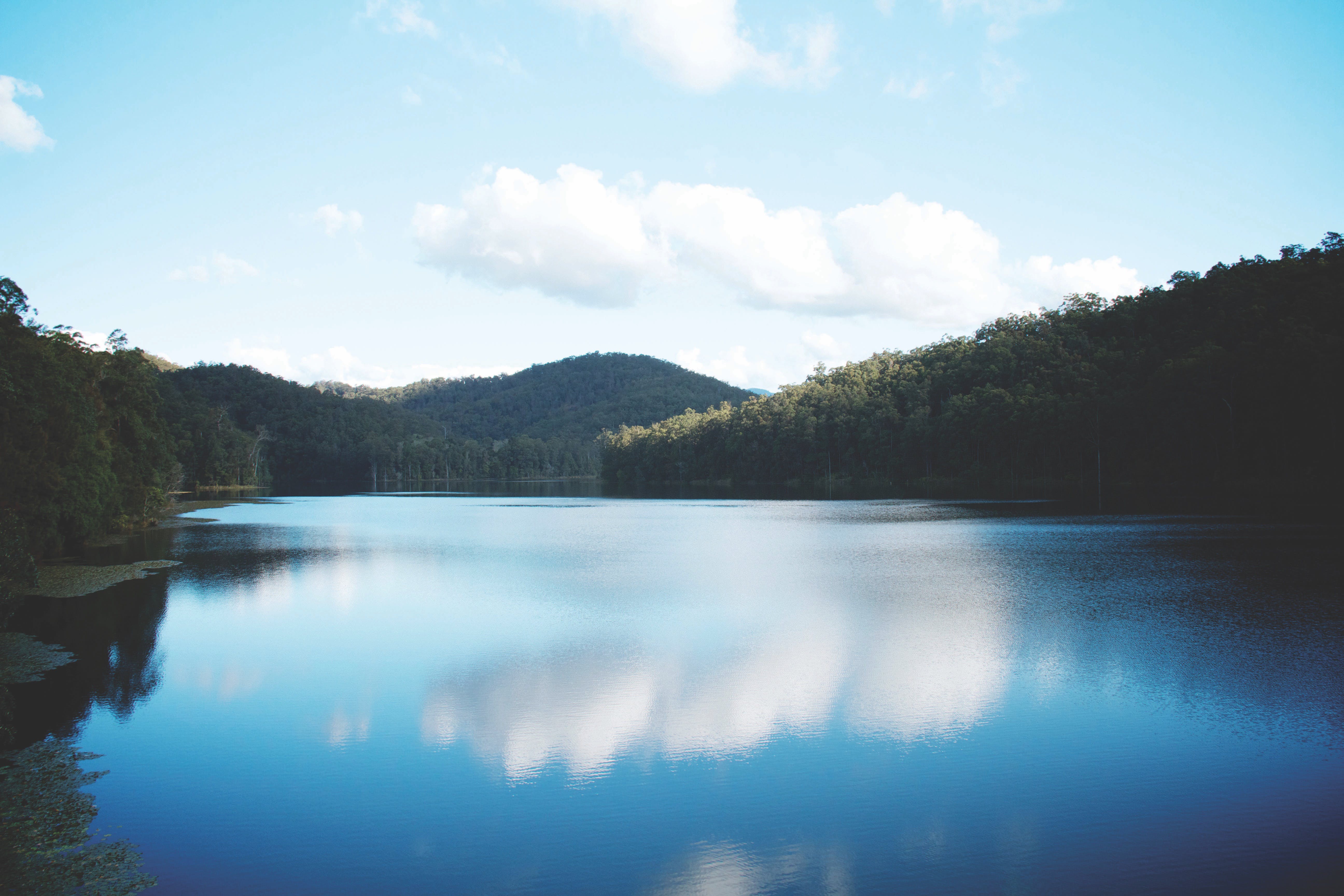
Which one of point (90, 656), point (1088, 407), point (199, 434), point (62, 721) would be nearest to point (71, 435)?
point (90, 656)

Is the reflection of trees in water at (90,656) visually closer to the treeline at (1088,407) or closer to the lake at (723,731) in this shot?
the lake at (723,731)

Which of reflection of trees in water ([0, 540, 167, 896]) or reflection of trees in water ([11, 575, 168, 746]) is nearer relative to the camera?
reflection of trees in water ([0, 540, 167, 896])

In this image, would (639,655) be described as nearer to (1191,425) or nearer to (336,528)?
(336,528)

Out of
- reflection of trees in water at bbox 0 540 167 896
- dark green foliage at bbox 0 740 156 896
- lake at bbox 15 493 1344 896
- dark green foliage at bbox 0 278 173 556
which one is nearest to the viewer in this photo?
dark green foliage at bbox 0 740 156 896

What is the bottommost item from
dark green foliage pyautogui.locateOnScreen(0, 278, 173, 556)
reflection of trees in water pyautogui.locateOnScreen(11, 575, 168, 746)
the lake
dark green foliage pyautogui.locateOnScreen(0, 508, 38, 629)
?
the lake

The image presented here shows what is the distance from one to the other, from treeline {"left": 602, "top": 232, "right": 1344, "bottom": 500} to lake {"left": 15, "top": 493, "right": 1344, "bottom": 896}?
3586 cm

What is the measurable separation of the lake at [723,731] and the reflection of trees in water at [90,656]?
8 centimetres

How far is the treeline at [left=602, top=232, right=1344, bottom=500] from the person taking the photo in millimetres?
47188

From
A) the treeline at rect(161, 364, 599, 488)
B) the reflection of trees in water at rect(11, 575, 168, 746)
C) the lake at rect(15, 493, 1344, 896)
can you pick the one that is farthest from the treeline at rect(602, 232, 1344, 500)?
the reflection of trees in water at rect(11, 575, 168, 746)

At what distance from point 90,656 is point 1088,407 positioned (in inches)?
2723

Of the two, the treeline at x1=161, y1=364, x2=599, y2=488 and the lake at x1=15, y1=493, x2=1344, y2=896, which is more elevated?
the treeline at x1=161, y1=364, x2=599, y2=488

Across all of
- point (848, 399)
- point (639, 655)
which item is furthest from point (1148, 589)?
point (848, 399)

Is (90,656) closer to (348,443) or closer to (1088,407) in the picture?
(1088,407)

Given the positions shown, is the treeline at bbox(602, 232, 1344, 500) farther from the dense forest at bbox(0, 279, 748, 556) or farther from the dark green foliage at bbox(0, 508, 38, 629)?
the dark green foliage at bbox(0, 508, 38, 629)
